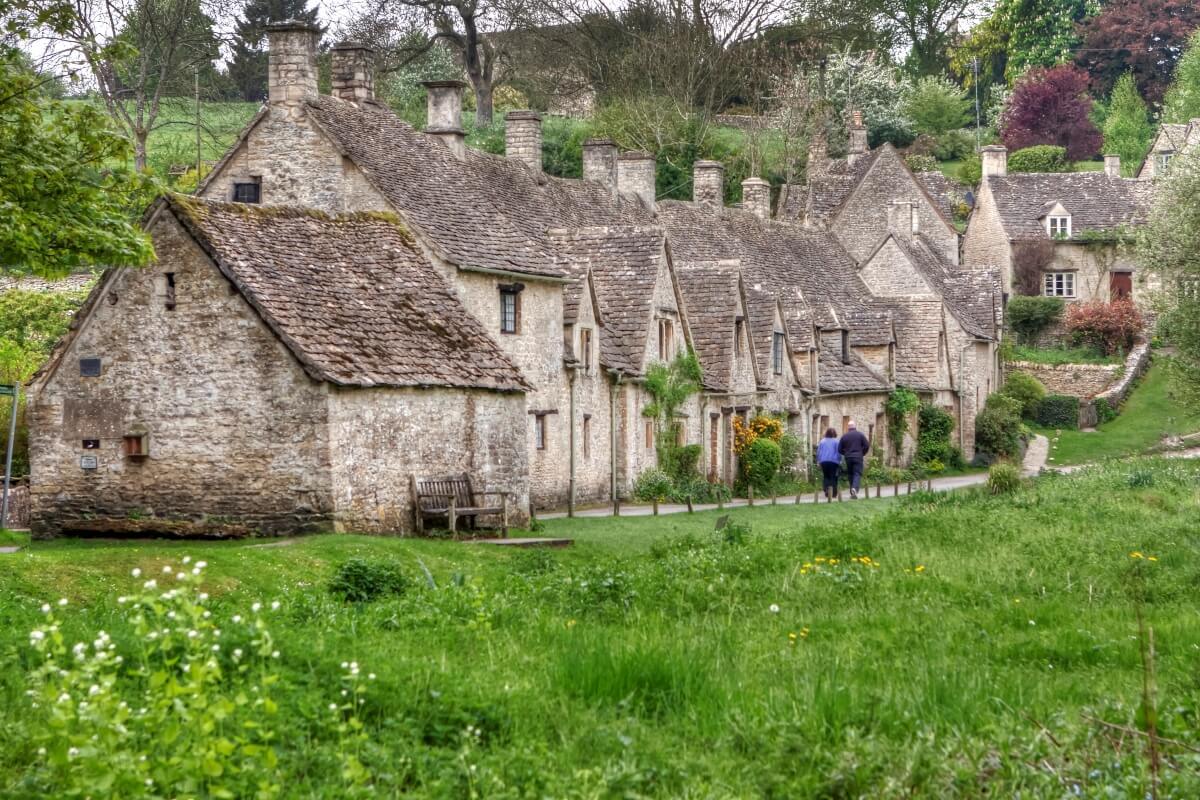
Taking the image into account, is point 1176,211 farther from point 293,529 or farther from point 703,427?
point 293,529

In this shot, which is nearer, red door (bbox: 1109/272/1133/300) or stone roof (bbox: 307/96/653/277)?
stone roof (bbox: 307/96/653/277)

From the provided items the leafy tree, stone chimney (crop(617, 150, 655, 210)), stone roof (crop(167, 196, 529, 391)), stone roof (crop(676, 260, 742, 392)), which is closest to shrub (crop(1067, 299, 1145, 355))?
stone chimney (crop(617, 150, 655, 210))

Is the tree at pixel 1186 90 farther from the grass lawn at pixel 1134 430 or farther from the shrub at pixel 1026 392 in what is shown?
the shrub at pixel 1026 392

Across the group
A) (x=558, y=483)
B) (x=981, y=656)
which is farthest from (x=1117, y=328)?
(x=981, y=656)

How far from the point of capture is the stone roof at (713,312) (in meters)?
47.6

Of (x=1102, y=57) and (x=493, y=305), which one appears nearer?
(x=493, y=305)

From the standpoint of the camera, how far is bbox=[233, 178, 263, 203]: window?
124 ft

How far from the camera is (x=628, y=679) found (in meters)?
13.0

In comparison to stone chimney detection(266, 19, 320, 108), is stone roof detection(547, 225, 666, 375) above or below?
below

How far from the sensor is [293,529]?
28062 mm

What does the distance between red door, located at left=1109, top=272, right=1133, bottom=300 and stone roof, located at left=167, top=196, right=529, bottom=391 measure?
56015 millimetres

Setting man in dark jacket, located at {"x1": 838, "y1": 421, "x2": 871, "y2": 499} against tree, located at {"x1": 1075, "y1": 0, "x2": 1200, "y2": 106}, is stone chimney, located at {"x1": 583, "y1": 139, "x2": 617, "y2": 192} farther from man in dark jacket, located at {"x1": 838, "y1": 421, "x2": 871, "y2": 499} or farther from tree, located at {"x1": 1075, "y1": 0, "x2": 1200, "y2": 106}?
tree, located at {"x1": 1075, "y1": 0, "x2": 1200, "y2": 106}

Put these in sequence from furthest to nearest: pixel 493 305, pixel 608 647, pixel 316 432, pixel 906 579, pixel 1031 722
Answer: pixel 493 305 < pixel 316 432 < pixel 906 579 < pixel 608 647 < pixel 1031 722

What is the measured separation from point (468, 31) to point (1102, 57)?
57156mm
